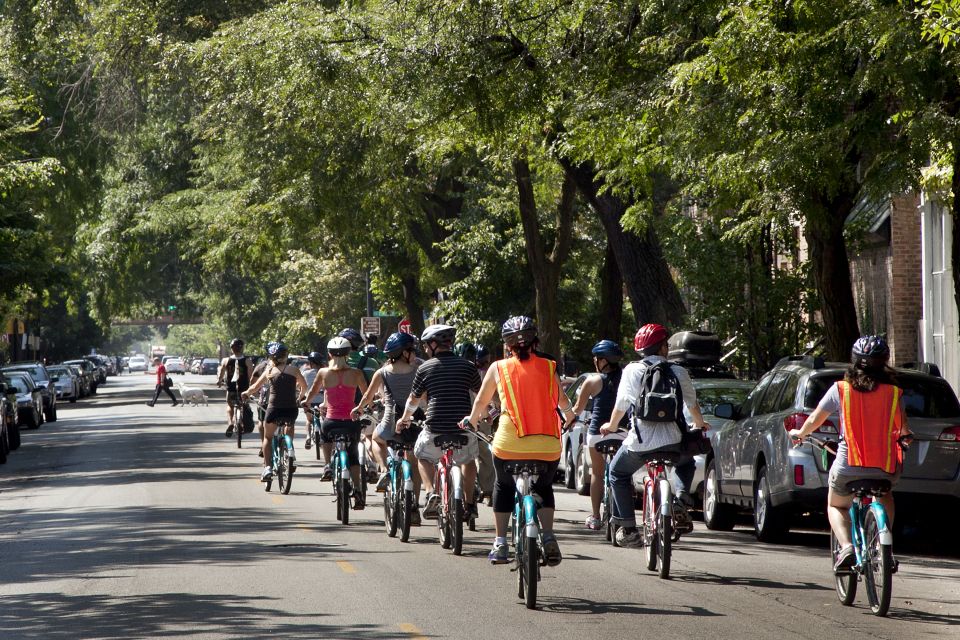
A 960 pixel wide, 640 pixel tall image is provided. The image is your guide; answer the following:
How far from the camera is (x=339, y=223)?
105ft

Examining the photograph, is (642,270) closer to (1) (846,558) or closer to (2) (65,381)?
(1) (846,558)

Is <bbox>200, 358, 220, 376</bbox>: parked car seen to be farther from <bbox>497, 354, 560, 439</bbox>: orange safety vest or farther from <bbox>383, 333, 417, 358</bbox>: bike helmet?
<bbox>497, 354, 560, 439</bbox>: orange safety vest

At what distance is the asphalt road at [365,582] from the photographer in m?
8.84

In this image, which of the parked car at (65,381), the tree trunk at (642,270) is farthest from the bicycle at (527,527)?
the parked car at (65,381)

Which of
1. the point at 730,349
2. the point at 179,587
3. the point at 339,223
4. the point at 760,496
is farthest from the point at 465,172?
the point at 179,587

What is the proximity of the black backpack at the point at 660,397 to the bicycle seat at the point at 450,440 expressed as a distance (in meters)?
1.67

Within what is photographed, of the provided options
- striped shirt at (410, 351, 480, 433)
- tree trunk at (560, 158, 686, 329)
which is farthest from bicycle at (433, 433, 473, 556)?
Answer: tree trunk at (560, 158, 686, 329)

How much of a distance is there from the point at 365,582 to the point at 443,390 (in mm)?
2177

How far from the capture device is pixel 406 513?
13.3 metres

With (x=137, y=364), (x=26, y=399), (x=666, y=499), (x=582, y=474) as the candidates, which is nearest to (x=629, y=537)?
(x=666, y=499)

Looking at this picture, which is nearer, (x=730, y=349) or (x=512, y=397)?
(x=512, y=397)

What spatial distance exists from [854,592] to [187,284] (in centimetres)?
6059

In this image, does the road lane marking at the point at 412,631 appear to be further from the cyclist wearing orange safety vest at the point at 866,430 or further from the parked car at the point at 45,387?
the parked car at the point at 45,387

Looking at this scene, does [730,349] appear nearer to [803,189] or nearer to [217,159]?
[803,189]
